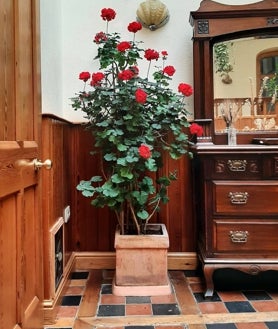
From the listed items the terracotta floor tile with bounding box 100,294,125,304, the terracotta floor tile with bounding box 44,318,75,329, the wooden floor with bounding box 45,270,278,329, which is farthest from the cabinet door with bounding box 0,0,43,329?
the terracotta floor tile with bounding box 100,294,125,304

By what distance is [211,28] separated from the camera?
2176mm

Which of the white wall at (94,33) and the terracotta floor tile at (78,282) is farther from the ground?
the white wall at (94,33)

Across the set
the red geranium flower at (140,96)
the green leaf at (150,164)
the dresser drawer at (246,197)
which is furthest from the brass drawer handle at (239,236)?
the red geranium flower at (140,96)

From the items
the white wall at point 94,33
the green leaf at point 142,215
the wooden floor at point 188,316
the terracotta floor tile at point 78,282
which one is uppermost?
the white wall at point 94,33

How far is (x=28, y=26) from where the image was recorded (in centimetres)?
134

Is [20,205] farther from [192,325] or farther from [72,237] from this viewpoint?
[72,237]

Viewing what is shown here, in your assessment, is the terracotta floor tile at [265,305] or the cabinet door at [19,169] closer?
the cabinet door at [19,169]

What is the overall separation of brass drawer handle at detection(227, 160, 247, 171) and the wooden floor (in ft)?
2.44

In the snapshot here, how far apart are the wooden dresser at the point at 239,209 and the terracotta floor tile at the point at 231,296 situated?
83mm

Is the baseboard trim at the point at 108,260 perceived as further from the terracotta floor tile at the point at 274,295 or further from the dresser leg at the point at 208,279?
the terracotta floor tile at the point at 274,295

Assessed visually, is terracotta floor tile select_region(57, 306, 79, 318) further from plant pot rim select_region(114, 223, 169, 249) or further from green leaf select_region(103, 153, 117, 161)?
green leaf select_region(103, 153, 117, 161)

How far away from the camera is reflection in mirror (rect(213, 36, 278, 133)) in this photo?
2.29 meters

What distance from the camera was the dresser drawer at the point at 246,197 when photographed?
1.89m

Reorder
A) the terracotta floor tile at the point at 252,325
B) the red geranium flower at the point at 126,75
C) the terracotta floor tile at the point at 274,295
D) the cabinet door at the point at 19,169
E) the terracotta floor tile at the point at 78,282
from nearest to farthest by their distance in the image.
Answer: the cabinet door at the point at 19,169 < the terracotta floor tile at the point at 252,325 < the red geranium flower at the point at 126,75 < the terracotta floor tile at the point at 274,295 < the terracotta floor tile at the point at 78,282
